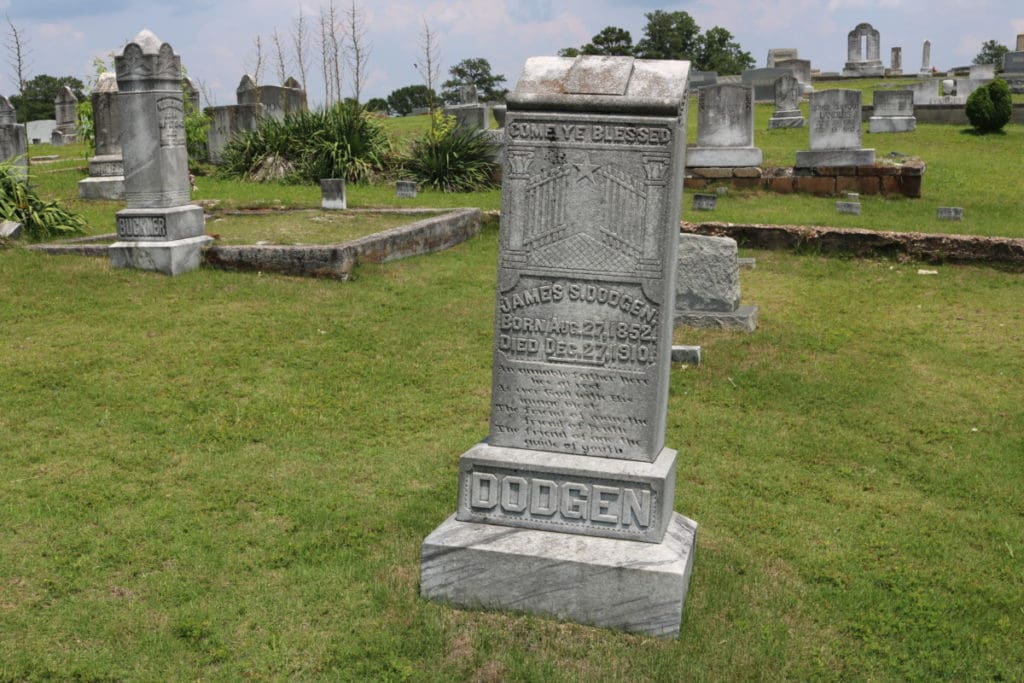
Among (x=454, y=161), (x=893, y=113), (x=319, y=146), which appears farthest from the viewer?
(x=893, y=113)

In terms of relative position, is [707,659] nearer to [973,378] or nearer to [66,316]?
[973,378]

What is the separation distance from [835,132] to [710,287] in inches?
370

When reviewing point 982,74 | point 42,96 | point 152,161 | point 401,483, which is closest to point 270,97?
point 152,161

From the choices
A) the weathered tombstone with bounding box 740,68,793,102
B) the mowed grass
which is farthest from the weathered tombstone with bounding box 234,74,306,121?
the weathered tombstone with bounding box 740,68,793,102

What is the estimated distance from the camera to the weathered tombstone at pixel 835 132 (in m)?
15.9

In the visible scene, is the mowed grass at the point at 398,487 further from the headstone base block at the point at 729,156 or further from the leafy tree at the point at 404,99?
the leafy tree at the point at 404,99

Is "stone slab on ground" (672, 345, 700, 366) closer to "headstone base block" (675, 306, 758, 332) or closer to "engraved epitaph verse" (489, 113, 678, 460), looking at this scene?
"headstone base block" (675, 306, 758, 332)

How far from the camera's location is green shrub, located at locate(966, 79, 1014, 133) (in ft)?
73.1

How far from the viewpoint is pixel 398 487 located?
517 centimetres

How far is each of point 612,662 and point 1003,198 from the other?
13.5m

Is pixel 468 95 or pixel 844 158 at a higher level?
pixel 468 95

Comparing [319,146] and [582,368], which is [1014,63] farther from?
[582,368]

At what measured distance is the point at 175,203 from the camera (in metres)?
9.52

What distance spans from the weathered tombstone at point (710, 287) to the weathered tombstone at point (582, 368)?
14.1 ft
